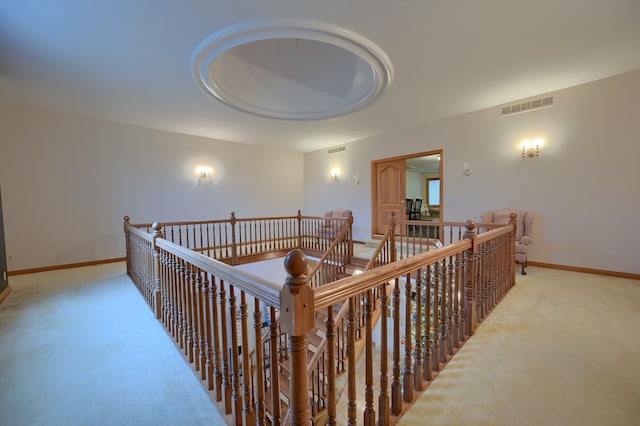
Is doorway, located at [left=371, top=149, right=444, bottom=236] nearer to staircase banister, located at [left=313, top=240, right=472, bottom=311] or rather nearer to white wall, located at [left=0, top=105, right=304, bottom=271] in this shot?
white wall, located at [left=0, top=105, right=304, bottom=271]

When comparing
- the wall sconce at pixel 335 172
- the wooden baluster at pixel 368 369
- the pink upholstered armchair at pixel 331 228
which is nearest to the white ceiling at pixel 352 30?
the wooden baluster at pixel 368 369

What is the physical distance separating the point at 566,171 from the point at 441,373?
4334mm

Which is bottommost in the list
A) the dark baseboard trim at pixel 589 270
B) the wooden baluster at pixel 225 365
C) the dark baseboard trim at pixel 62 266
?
the dark baseboard trim at pixel 589 270

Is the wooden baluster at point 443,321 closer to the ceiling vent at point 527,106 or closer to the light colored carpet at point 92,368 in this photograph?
the light colored carpet at point 92,368

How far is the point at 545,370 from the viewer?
1.82 m

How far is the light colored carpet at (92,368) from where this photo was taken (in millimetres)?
1504

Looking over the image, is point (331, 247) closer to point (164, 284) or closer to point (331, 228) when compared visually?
point (331, 228)

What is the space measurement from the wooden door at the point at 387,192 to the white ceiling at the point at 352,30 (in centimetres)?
197

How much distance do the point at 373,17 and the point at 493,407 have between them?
3206 millimetres

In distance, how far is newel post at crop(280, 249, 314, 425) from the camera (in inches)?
34.6

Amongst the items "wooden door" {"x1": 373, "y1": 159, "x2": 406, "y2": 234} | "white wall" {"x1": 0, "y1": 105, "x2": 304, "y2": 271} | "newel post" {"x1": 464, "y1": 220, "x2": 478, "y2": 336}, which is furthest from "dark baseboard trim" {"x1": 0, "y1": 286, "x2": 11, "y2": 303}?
"wooden door" {"x1": 373, "y1": 159, "x2": 406, "y2": 234}

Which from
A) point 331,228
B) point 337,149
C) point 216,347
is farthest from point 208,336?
point 337,149

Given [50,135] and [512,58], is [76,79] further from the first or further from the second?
[512,58]

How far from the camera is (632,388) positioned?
1632 millimetres
